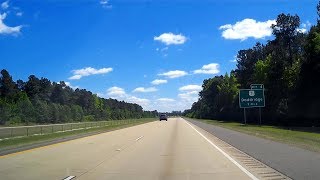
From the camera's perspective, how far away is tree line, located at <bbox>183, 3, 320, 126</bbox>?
71250mm

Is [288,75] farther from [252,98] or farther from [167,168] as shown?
[167,168]

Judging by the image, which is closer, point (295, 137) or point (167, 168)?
point (167, 168)

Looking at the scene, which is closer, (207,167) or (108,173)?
(108,173)

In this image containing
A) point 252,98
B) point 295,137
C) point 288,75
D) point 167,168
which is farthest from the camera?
point 288,75

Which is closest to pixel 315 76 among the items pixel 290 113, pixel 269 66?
pixel 290 113

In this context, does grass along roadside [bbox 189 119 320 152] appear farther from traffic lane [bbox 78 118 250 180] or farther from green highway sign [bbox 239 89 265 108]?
green highway sign [bbox 239 89 265 108]

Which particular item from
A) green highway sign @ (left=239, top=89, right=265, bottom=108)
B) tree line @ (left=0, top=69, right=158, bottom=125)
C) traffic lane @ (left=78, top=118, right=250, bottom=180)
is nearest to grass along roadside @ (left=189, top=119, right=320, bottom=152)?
traffic lane @ (left=78, top=118, right=250, bottom=180)

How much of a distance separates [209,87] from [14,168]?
7212 inches

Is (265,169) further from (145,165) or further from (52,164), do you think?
(52,164)

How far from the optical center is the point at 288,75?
8781 centimetres

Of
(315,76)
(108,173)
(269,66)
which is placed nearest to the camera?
(108,173)

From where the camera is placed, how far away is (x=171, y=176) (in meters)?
13.6

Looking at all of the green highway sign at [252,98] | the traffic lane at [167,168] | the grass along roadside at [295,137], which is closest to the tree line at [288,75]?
the green highway sign at [252,98]

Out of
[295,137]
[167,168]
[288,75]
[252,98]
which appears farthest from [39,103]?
[167,168]
